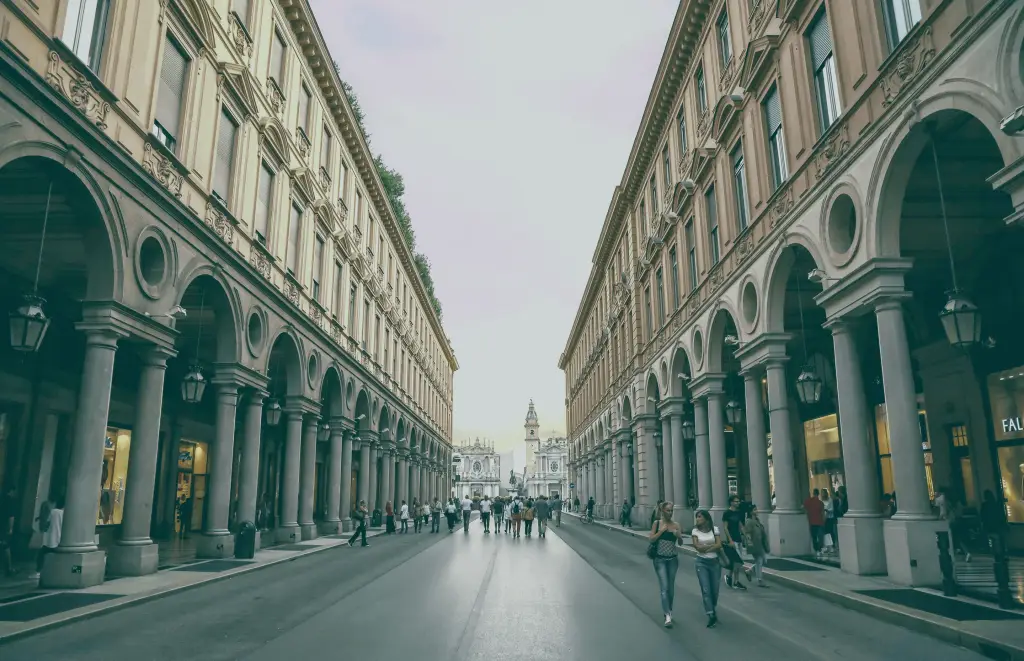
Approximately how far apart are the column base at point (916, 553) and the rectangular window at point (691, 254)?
46.1 feet

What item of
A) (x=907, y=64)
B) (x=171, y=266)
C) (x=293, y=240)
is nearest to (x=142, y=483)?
(x=171, y=266)

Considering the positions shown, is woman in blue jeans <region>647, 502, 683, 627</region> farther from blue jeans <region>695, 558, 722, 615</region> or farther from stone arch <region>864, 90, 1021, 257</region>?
stone arch <region>864, 90, 1021, 257</region>

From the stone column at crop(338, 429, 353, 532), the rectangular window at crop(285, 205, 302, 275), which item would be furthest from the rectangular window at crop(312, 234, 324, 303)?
the stone column at crop(338, 429, 353, 532)

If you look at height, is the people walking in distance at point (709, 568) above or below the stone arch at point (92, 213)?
below

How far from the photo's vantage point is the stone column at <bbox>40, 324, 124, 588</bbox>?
11.7 metres

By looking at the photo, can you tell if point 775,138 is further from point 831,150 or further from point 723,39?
point 723,39

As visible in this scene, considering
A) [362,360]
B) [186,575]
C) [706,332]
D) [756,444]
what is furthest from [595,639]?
[362,360]

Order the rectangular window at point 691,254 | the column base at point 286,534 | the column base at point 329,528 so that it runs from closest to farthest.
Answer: the column base at point 286,534, the rectangular window at point 691,254, the column base at point 329,528

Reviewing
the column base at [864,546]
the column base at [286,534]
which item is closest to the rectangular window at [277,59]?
the column base at [286,534]

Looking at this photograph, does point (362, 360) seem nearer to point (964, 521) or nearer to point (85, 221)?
point (85, 221)

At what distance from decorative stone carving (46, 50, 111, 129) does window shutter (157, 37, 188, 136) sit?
2.69m

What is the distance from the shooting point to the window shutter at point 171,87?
1512cm

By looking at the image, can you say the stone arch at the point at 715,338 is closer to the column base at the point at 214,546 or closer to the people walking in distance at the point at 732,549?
the people walking in distance at the point at 732,549

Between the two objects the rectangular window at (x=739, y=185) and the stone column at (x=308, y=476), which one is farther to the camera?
the stone column at (x=308, y=476)
